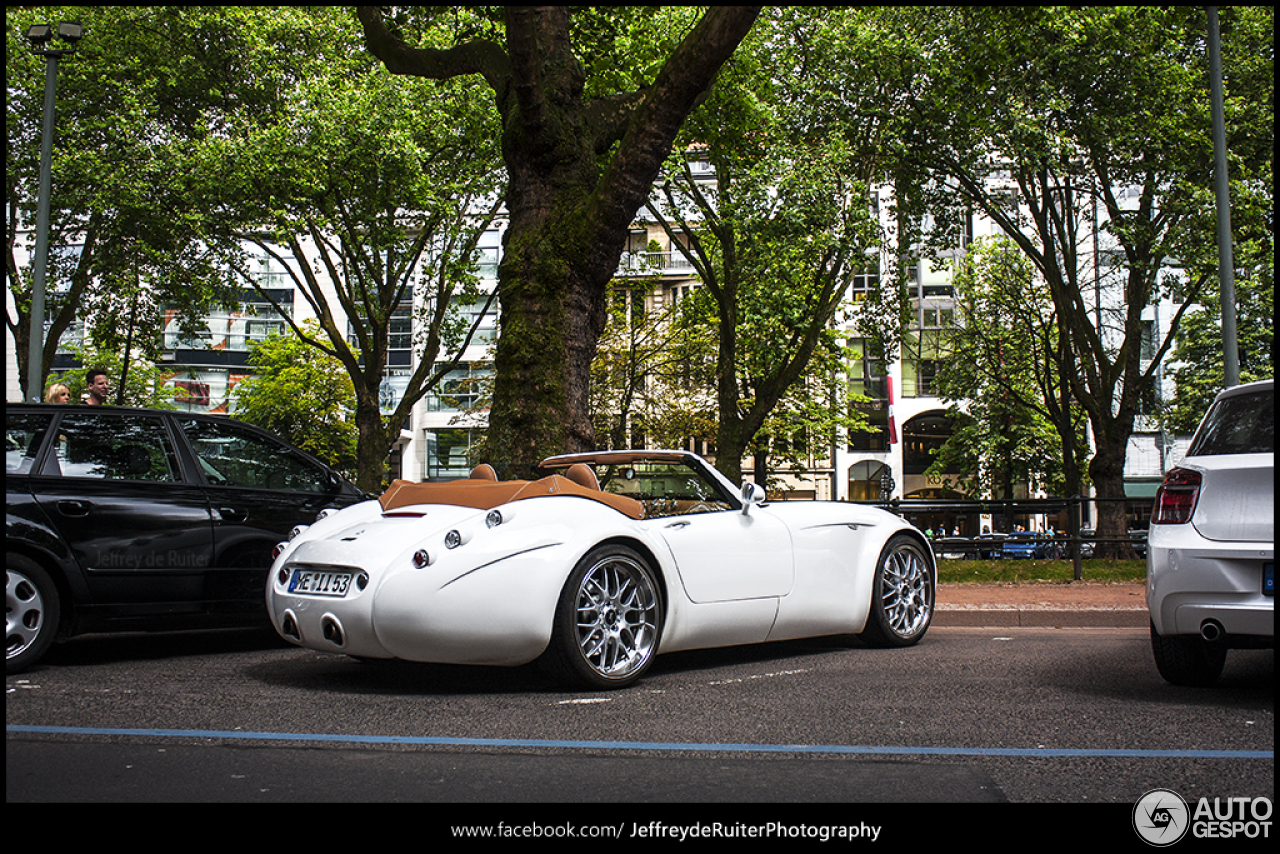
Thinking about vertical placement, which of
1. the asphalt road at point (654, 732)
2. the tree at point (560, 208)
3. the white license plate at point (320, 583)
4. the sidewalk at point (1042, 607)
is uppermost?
the tree at point (560, 208)

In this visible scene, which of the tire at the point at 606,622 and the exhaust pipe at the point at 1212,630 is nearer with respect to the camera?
the exhaust pipe at the point at 1212,630

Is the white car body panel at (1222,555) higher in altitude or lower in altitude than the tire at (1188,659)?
higher

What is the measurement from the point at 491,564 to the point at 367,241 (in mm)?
16670

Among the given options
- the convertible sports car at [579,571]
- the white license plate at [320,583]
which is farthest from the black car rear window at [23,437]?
the white license plate at [320,583]

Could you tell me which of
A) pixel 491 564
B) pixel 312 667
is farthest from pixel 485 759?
pixel 312 667

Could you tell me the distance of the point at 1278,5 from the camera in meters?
3.69

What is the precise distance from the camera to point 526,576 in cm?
538

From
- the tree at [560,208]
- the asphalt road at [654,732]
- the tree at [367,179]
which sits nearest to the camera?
the asphalt road at [654,732]

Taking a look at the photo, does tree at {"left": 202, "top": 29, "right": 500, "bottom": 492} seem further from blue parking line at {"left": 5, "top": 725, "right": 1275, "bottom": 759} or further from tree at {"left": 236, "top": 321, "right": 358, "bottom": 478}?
blue parking line at {"left": 5, "top": 725, "right": 1275, "bottom": 759}

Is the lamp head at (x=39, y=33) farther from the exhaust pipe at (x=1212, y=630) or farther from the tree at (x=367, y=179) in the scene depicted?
the exhaust pipe at (x=1212, y=630)

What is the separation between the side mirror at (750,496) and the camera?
6530 millimetres

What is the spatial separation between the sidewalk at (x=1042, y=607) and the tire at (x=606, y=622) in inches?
173

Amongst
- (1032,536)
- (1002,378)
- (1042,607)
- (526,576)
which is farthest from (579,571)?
(1002,378)

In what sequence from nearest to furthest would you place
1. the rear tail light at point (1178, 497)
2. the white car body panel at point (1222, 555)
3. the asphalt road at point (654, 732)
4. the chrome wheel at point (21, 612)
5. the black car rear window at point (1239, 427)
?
1. the asphalt road at point (654, 732)
2. the white car body panel at point (1222, 555)
3. the black car rear window at point (1239, 427)
4. the rear tail light at point (1178, 497)
5. the chrome wheel at point (21, 612)
